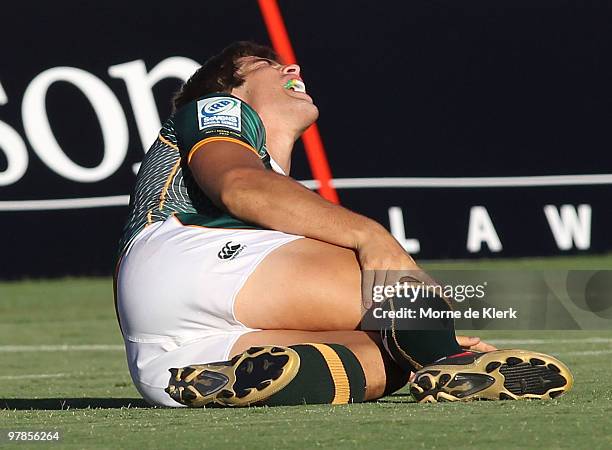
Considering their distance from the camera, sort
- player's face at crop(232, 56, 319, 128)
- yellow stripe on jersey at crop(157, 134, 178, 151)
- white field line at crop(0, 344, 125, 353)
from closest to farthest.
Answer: yellow stripe on jersey at crop(157, 134, 178, 151) → player's face at crop(232, 56, 319, 128) → white field line at crop(0, 344, 125, 353)

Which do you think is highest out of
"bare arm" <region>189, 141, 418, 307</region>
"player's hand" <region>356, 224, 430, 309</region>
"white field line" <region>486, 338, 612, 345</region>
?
"bare arm" <region>189, 141, 418, 307</region>

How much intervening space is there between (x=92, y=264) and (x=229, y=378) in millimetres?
6409

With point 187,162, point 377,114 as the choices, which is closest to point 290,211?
point 187,162

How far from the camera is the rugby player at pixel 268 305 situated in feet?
10.4

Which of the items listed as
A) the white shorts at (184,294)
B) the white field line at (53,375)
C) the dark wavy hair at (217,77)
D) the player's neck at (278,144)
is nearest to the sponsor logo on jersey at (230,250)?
the white shorts at (184,294)

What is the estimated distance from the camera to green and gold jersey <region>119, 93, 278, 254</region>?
137 inches

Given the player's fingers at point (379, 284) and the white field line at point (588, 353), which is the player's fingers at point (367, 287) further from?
the white field line at point (588, 353)

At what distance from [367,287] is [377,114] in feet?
21.2

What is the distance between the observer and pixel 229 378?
10.1 feet

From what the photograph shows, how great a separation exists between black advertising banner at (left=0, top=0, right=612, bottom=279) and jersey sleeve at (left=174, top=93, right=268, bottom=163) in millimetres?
5719

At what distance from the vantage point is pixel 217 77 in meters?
3.92

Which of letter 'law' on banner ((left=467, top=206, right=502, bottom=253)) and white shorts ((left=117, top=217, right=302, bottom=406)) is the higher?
white shorts ((left=117, top=217, right=302, bottom=406))

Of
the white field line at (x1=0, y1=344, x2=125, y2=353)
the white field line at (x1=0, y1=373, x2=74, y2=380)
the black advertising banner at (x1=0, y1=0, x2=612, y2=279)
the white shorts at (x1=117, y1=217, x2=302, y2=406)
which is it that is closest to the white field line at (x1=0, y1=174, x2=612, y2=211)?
the black advertising banner at (x1=0, y1=0, x2=612, y2=279)

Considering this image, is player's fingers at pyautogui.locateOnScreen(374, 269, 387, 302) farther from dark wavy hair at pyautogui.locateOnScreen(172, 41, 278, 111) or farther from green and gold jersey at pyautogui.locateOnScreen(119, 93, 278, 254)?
dark wavy hair at pyautogui.locateOnScreen(172, 41, 278, 111)
